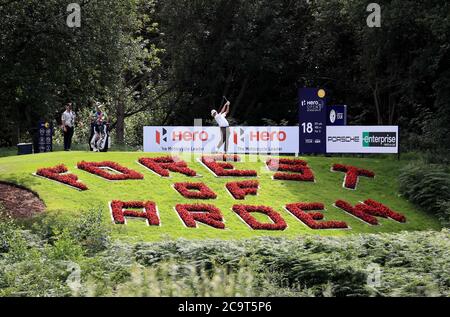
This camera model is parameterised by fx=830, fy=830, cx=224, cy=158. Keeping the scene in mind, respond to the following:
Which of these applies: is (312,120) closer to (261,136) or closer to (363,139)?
(261,136)

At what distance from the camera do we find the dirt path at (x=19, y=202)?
97.0ft

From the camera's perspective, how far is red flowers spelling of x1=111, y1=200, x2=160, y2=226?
30156mm

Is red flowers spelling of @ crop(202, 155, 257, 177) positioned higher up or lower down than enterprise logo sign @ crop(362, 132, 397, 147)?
lower down

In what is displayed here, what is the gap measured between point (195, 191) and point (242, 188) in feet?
6.91

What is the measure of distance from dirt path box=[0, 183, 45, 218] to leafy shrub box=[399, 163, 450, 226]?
595 inches

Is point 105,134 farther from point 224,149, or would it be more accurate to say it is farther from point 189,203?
point 189,203

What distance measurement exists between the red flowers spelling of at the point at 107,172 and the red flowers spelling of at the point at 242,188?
3823 mm

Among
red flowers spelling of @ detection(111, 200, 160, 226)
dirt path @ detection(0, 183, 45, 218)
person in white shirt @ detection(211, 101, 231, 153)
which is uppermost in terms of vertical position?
person in white shirt @ detection(211, 101, 231, 153)

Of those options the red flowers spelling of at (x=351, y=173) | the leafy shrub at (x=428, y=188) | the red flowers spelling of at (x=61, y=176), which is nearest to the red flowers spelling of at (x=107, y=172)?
the red flowers spelling of at (x=61, y=176)

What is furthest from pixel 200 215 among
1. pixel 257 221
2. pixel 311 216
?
pixel 311 216

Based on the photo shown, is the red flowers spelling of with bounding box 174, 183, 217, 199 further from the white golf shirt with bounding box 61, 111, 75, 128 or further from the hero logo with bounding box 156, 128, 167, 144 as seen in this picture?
the white golf shirt with bounding box 61, 111, 75, 128

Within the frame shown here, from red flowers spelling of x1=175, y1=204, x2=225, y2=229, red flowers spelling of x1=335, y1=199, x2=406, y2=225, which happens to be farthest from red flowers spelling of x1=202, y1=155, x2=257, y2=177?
red flowers spelling of x1=335, y1=199, x2=406, y2=225

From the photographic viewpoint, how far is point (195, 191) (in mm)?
33719
